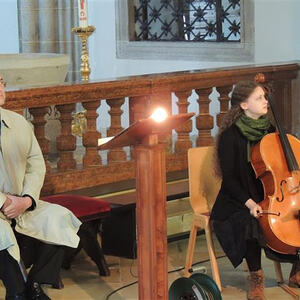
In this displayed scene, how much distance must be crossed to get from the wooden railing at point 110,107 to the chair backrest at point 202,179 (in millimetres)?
939

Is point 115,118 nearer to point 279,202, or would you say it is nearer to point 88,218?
point 88,218

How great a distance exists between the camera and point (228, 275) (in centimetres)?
650

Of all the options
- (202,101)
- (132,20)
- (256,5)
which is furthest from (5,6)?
(202,101)

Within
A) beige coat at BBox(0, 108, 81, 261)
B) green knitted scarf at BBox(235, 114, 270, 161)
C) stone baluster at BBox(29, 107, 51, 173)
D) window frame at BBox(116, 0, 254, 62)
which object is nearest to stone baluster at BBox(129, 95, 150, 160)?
stone baluster at BBox(29, 107, 51, 173)

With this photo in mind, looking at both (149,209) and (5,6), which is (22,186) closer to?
(149,209)

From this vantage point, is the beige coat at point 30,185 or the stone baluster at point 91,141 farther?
the stone baluster at point 91,141

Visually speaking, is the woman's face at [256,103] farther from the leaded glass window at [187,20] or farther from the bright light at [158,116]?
the leaded glass window at [187,20]

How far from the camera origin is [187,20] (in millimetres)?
10500

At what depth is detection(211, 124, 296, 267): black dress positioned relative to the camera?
587cm

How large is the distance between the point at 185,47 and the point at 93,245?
4273mm

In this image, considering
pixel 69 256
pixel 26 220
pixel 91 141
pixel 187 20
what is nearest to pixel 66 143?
pixel 91 141

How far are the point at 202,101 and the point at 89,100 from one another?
3.40ft

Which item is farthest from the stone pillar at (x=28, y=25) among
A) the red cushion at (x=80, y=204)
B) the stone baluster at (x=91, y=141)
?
the red cushion at (x=80, y=204)

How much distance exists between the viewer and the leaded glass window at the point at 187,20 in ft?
33.0
